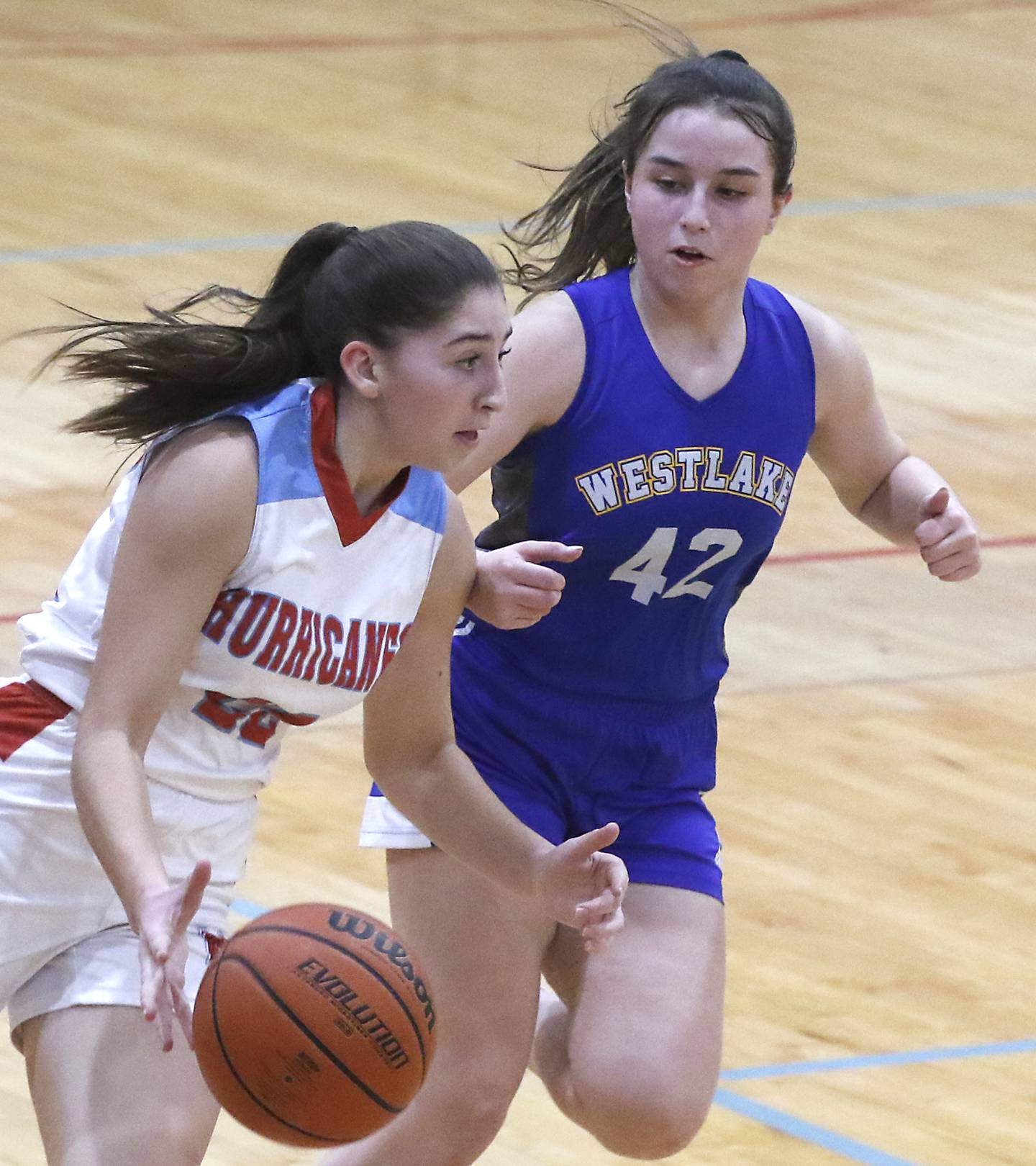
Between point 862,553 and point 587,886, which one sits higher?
point 587,886

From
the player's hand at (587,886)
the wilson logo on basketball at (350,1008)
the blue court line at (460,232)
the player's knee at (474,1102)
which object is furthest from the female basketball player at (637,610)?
the blue court line at (460,232)

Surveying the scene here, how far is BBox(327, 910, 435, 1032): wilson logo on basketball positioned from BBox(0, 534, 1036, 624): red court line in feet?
13.1

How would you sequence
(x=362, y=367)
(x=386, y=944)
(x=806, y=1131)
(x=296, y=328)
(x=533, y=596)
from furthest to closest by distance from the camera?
(x=806, y=1131) → (x=533, y=596) → (x=296, y=328) → (x=362, y=367) → (x=386, y=944)

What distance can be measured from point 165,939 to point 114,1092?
1.29 ft

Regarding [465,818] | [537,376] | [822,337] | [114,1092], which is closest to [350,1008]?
[114,1092]

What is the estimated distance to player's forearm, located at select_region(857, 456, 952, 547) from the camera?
13.5 ft

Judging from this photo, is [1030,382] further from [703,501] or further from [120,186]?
[703,501]

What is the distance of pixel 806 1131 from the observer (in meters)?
4.36

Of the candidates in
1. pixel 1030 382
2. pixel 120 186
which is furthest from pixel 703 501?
pixel 120 186

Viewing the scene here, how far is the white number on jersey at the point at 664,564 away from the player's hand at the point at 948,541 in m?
0.31

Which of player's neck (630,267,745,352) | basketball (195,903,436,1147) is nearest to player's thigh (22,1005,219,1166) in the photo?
basketball (195,903,436,1147)

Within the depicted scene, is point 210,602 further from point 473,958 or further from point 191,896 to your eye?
point 473,958

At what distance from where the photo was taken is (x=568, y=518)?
3814mm

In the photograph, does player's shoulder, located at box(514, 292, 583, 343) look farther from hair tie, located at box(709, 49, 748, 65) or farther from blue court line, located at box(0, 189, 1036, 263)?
blue court line, located at box(0, 189, 1036, 263)
